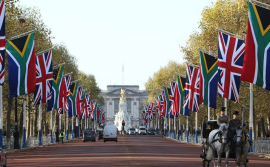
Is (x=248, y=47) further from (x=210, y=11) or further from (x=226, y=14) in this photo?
(x=210, y=11)

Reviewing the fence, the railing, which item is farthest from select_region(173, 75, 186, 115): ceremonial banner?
the railing

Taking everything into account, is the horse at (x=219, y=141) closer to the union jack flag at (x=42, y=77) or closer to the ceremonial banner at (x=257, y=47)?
the ceremonial banner at (x=257, y=47)

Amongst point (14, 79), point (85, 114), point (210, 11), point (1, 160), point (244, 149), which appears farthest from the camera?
point (85, 114)

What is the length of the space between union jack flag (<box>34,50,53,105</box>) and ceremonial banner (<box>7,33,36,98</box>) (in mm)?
8812

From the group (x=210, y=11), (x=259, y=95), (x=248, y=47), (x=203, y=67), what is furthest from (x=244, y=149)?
(x=210, y=11)

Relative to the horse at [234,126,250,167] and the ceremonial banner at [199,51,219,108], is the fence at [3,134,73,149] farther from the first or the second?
the horse at [234,126,250,167]

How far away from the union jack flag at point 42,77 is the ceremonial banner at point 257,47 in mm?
22901

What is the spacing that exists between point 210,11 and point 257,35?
114 ft

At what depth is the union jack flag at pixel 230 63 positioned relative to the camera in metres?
41.0

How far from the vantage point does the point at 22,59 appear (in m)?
42.2

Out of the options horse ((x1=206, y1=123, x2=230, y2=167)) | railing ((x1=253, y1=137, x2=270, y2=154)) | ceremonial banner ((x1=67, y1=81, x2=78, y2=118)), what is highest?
ceremonial banner ((x1=67, y1=81, x2=78, y2=118))

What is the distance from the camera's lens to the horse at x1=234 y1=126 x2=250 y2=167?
78.8 ft

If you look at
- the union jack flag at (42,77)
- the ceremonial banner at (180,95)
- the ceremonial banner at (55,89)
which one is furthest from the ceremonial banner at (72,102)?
the union jack flag at (42,77)

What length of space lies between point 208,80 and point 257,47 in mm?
17007
